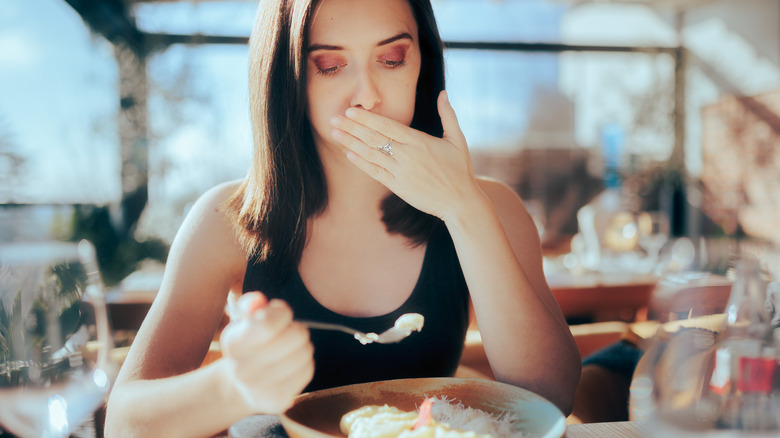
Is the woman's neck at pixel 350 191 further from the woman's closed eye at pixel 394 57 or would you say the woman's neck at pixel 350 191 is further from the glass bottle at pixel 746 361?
the glass bottle at pixel 746 361

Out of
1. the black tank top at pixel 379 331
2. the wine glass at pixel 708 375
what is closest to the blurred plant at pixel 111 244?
the black tank top at pixel 379 331

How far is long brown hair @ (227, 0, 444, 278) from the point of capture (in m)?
1.16

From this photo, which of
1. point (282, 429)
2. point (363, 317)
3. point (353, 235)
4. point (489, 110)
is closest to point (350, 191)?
point (353, 235)

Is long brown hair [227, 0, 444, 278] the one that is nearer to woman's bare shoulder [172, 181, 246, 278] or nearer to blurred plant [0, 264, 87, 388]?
woman's bare shoulder [172, 181, 246, 278]

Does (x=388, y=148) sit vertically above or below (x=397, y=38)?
below

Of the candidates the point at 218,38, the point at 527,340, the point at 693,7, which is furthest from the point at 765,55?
the point at 527,340

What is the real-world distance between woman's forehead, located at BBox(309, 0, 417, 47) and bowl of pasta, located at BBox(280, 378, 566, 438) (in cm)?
68

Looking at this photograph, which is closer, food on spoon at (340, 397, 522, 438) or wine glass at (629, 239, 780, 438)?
wine glass at (629, 239, 780, 438)

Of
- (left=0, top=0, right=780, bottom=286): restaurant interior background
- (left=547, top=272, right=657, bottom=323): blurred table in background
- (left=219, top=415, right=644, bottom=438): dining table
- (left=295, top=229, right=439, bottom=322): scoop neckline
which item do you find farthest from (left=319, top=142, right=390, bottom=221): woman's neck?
(left=0, top=0, right=780, bottom=286): restaurant interior background

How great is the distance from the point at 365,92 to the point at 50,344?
2.27 ft

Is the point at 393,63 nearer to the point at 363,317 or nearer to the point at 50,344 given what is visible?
the point at 363,317

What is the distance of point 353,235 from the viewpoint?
1.42m

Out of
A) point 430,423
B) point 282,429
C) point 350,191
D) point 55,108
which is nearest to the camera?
point 430,423

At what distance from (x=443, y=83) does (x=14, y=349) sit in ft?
3.69
